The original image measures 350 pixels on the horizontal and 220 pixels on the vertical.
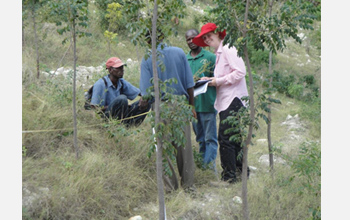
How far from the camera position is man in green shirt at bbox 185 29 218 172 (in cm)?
418

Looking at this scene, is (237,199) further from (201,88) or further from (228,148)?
(201,88)

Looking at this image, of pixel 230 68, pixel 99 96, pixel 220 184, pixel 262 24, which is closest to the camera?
pixel 262 24

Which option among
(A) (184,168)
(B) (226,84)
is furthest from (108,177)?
(B) (226,84)

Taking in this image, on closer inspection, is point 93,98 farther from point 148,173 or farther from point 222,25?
point 222,25

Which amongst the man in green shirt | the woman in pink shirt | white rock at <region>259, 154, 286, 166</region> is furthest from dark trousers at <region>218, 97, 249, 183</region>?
white rock at <region>259, 154, 286, 166</region>

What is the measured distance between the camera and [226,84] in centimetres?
389

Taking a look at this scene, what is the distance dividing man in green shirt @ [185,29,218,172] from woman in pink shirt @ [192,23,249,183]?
149mm

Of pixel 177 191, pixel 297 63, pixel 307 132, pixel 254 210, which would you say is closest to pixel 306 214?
pixel 254 210

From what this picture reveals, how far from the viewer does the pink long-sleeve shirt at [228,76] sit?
3.74 metres

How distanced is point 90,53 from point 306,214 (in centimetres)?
727

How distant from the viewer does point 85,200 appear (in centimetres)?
336

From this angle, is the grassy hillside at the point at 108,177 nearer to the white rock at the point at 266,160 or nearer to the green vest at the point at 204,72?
the white rock at the point at 266,160

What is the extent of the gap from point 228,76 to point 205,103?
1.73 feet

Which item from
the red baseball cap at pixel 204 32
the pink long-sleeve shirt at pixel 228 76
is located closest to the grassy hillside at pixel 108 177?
the red baseball cap at pixel 204 32
